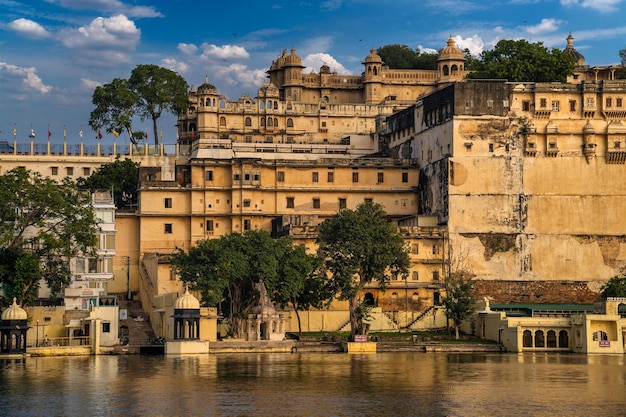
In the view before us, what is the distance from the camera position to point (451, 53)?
4862 inches

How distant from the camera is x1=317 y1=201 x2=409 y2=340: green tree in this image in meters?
80.9

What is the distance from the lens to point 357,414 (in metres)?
49.7

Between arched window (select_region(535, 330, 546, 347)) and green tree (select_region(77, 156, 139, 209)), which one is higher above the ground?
green tree (select_region(77, 156, 139, 209))

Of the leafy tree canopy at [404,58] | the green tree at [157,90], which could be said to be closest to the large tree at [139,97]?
the green tree at [157,90]

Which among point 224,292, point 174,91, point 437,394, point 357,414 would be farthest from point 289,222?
point 357,414

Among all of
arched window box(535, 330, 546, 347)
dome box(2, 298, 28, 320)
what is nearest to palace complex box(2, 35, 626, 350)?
arched window box(535, 330, 546, 347)

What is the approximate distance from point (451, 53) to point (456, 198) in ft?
108

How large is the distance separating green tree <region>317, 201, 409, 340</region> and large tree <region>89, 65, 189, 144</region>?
3663 centimetres

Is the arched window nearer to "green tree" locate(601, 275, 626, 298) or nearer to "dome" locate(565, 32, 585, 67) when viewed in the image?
"green tree" locate(601, 275, 626, 298)

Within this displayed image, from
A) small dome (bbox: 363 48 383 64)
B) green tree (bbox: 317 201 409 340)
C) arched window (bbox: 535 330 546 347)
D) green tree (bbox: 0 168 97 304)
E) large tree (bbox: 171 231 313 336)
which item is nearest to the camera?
green tree (bbox: 0 168 97 304)

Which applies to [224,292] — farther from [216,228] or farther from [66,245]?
[216,228]

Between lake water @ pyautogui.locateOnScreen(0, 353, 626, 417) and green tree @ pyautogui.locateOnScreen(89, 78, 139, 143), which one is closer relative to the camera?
lake water @ pyautogui.locateOnScreen(0, 353, 626, 417)

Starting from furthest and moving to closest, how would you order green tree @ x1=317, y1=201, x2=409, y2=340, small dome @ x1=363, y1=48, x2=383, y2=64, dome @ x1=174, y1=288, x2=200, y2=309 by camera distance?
1. small dome @ x1=363, y1=48, x2=383, y2=64
2. green tree @ x1=317, y1=201, x2=409, y2=340
3. dome @ x1=174, y1=288, x2=200, y2=309

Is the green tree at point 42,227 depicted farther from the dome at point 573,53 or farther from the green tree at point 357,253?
the dome at point 573,53
